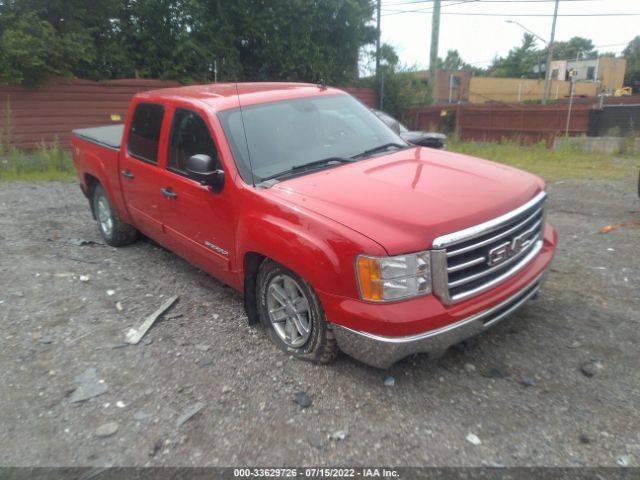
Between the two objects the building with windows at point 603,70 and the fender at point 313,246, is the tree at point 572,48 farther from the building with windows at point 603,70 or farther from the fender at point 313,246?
the fender at point 313,246

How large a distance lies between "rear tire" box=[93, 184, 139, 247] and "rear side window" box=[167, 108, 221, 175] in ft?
6.08

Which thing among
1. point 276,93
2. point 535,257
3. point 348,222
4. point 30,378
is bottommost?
point 30,378

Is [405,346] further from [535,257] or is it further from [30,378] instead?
[30,378]

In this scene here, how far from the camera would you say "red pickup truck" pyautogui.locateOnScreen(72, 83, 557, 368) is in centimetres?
279

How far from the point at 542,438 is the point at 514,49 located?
96.7 m

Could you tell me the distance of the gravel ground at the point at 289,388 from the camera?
2.64 meters

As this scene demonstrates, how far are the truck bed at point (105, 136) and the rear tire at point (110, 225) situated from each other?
0.56 metres

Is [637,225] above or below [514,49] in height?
below

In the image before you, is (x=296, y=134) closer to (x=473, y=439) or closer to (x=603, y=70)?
(x=473, y=439)

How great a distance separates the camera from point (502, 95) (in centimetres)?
5753

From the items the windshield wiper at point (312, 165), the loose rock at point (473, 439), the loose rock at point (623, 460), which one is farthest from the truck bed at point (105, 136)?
the loose rock at point (623, 460)

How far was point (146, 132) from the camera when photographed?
480 centimetres

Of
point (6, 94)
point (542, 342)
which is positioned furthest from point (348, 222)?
point (6, 94)

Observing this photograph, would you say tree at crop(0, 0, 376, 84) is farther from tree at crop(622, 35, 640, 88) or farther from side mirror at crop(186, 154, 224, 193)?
tree at crop(622, 35, 640, 88)
